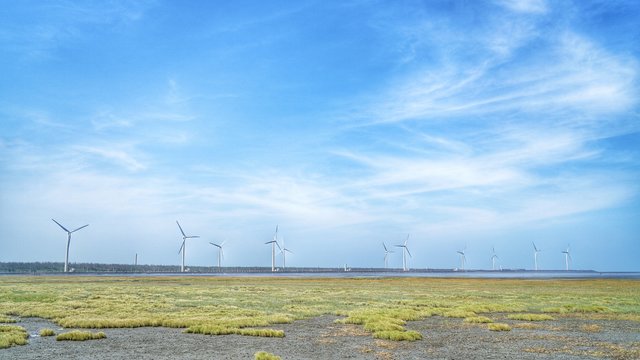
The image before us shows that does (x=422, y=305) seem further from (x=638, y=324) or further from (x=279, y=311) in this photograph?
(x=638, y=324)

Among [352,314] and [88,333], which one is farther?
[352,314]

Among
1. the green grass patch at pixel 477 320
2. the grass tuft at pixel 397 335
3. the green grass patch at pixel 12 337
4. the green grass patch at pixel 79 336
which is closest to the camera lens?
the green grass patch at pixel 12 337

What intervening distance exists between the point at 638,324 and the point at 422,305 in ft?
69.0

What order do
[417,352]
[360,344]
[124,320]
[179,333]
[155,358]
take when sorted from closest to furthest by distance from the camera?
[155,358], [417,352], [360,344], [179,333], [124,320]

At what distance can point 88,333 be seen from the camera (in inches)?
1208

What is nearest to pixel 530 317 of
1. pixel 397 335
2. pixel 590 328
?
pixel 590 328

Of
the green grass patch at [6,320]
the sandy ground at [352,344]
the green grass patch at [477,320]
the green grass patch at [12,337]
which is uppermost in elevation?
the green grass patch at [12,337]

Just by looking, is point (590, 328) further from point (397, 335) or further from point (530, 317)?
point (397, 335)

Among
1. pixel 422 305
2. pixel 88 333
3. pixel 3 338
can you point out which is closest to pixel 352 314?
pixel 422 305

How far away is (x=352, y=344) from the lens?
29.0 meters

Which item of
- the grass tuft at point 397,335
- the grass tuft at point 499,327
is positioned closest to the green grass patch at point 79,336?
the grass tuft at point 397,335

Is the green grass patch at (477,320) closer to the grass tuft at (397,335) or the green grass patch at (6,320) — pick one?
the grass tuft at (397,335)

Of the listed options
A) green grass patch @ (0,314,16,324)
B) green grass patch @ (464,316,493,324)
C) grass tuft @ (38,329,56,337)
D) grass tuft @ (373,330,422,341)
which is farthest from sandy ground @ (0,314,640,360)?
green grass patch @ (464,316,493,324)

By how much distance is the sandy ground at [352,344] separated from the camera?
25.3 meters
